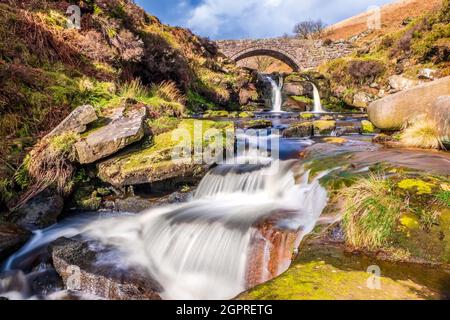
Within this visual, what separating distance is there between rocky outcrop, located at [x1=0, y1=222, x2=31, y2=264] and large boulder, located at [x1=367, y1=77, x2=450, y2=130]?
25.8 feet

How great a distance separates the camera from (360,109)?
1831 cm

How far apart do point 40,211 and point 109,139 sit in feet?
5.73

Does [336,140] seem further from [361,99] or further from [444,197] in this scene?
[361,99]

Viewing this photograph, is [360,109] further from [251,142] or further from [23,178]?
[23,178]

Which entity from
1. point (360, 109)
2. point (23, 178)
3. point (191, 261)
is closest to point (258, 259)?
point (191, 261)

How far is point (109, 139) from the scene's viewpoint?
6.07 metres

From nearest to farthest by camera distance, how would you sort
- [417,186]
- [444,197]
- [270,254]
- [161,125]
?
[444,197] → [417,186] → [270,254] → [161,125]

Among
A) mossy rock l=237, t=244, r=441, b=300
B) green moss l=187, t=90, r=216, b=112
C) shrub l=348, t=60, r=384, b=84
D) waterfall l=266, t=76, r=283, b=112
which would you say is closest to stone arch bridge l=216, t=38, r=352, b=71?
waterfall l=266, t=76, r=283, b=112

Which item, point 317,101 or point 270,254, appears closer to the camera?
point 270,254

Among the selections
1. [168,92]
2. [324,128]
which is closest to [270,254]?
Answer: [324,128]

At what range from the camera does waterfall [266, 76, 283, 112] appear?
69.8 feet

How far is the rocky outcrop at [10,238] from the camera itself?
4.63m

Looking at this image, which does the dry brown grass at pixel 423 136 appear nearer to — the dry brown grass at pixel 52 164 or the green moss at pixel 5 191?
the dry brown grass at pixel 52 164

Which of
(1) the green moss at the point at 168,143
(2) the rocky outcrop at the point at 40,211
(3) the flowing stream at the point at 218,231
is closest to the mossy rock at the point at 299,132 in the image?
(1) the green moss at the point at 168,143
